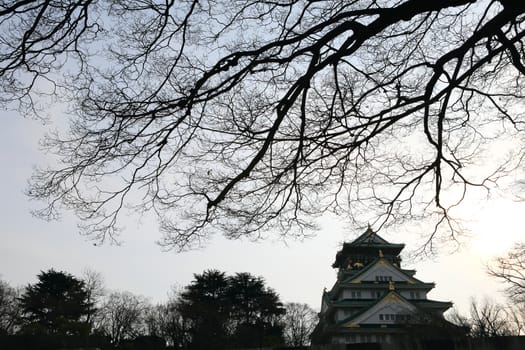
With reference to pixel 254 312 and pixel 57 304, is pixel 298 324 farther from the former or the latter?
pixel 57 304

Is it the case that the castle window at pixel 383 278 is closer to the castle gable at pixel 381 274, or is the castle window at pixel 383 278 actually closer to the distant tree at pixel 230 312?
the castle gable at pixel 381 274

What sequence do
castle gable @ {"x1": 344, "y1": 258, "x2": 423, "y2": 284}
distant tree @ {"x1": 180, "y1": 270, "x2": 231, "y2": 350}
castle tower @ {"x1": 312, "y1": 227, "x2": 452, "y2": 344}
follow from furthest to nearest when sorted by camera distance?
castle gable @ {"x1": 344, "y1": 258, "x2": 423, "y2": 284}
castle tower @ {"x1": 312, "y1": 227, "x2": 452, "y2": 344}
distant tree @ {"x1": 180, "y1": 270, "x2": 231, "y2": 350}

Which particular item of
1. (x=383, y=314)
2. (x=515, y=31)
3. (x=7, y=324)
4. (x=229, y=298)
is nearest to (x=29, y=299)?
(x=7, y=324)

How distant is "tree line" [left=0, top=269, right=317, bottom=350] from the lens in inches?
1110

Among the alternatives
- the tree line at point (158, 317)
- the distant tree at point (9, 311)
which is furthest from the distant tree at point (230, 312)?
the distant tree at point (9, 311)

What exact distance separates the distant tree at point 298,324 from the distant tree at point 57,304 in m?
15.6

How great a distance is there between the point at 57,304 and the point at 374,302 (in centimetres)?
2155

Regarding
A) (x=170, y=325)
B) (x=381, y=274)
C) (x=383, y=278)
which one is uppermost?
(x=381, y=274)

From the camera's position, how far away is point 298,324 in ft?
130

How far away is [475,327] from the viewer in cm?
2467

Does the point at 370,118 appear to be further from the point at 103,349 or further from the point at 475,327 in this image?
the point at 103,349

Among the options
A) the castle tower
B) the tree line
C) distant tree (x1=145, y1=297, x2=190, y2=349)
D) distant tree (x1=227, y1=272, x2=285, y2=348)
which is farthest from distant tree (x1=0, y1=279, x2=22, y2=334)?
the castle tower

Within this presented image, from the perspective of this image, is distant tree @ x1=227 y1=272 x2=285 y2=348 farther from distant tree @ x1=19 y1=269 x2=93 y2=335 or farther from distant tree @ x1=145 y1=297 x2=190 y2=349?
distant tree @ x1=19 y1=269 x2=93 y2=335

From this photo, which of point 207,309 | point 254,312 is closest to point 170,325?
point 207,309
